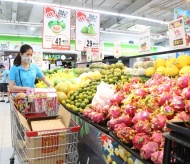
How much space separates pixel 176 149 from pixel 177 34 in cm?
154

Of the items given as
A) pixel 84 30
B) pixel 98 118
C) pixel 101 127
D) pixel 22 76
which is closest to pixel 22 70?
pixel 22 76

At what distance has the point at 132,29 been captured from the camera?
1514 cm

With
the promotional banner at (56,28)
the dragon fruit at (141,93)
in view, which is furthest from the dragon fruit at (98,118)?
the promotional banner at (56,28)

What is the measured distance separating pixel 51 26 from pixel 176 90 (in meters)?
5.23

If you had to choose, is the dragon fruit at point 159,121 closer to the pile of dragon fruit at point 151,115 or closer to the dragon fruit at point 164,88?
the pile of dragon fruit at point 151,115

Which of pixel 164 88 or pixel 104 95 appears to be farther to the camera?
pixel 104 95

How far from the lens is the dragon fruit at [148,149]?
1.15m

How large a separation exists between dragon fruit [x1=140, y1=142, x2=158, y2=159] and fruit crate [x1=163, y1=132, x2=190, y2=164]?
386 millimetres

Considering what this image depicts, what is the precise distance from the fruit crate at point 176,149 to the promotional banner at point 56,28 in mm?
5506

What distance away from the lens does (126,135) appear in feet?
4.50

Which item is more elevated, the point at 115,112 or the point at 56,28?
the point at 56,28

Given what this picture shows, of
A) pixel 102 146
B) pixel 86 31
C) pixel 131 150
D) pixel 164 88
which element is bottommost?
pixel 102 146

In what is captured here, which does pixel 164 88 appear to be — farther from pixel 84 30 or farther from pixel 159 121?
pixel 84 30

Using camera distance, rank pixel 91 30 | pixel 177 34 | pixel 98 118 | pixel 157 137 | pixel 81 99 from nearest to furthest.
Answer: pixel 157 137 → pixel 98 118 → pixel 177 34 → pixel 81 99 → pixel 91 30
